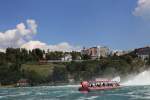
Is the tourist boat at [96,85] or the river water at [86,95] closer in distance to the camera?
the river water at [86,95]

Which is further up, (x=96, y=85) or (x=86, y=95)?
(x=96, y=85)

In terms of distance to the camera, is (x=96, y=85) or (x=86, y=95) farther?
(x=96, y=85)

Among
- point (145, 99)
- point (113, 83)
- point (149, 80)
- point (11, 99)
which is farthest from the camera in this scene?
point (149, 80)

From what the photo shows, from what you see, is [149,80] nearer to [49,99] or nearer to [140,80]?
[140,80]

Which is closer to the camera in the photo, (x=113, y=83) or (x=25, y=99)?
(x=25, y=99)

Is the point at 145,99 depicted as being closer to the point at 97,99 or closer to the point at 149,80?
the point at 97,99

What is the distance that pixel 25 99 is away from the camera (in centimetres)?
10250

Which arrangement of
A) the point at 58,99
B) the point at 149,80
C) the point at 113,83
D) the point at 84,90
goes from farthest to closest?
the point at 149,80 < the point at 113,83 < the point at 84,90 < the point at 58,99

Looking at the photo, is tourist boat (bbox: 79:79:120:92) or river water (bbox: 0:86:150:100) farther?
tourist boat (bbox: 79:79:120:92)

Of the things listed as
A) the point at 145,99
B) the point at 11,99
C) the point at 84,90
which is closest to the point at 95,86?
the point at 84,90

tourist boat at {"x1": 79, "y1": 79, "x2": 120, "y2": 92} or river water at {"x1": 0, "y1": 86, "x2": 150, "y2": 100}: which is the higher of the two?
tourist boat at {"x1": 79, "y1": 79, "x2": 120, "y2": 92}

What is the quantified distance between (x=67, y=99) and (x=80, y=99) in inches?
117

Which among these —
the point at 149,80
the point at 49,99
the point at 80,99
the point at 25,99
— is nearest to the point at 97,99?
the point at 80,99

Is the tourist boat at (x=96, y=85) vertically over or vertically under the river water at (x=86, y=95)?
over
